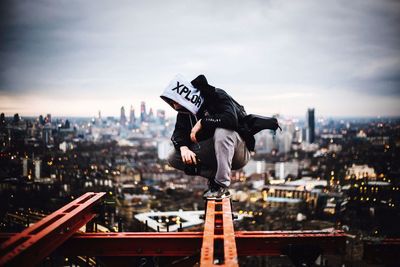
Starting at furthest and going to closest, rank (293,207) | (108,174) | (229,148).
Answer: (108,174), (293,207), (229,148)

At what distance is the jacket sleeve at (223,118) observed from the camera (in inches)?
101

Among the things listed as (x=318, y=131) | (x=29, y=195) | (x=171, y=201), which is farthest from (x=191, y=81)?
(x=318, y=131)

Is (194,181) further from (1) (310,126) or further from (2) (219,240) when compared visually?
(2) (219,240)

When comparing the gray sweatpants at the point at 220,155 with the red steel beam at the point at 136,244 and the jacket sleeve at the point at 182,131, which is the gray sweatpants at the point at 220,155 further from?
the red steel beam at the point at 136,244

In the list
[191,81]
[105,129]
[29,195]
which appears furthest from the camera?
[105,129]

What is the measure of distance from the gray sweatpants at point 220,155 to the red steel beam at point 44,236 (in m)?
0.79

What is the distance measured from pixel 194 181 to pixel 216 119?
4792cm

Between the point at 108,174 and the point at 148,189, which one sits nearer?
the point at 148,189

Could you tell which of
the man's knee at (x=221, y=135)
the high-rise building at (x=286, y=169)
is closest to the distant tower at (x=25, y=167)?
the man's knee at (x=221, y=135)

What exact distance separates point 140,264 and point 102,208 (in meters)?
0.55

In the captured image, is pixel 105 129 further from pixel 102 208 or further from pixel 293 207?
pixel 102 208

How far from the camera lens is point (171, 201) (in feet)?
116

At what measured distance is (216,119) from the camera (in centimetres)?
257

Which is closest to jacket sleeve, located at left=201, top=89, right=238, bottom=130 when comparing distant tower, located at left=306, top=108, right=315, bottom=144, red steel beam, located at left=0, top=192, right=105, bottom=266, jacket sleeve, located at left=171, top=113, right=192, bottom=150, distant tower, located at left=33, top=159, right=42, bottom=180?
jacket sleeve, located at left=171, top=113, right=192, bottom=150
